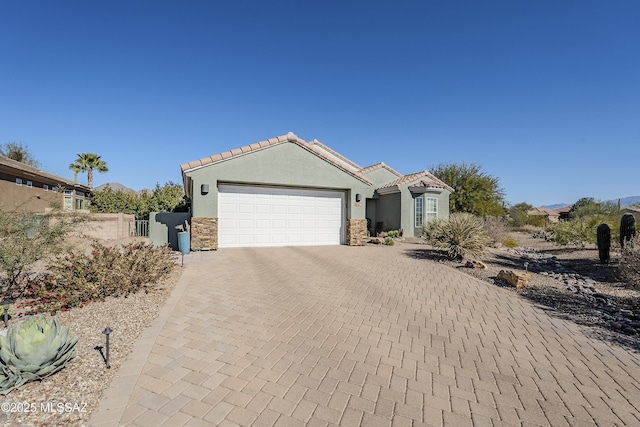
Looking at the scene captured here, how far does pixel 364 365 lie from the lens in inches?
130

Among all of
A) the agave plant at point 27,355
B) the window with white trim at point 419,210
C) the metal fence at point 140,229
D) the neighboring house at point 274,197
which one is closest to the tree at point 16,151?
the metal fence at point 140,229

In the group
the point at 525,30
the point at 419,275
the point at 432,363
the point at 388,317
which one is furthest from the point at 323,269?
the point at 525,30

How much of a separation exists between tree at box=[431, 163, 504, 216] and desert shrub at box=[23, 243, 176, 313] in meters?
24.5

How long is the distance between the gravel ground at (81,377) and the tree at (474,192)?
25384mm

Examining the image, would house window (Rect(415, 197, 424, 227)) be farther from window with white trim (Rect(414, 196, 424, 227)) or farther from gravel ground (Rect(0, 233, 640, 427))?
gravel ground (Rect(0, 233, 640, 427))

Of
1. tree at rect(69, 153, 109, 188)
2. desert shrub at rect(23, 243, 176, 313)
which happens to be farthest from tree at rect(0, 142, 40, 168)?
desert shrub at rect(23, 243, 176, 313)

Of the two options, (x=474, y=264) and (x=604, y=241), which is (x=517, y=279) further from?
(x=604, y=241)

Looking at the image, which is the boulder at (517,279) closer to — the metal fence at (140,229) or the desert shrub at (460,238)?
the desert shrub at (460,238)

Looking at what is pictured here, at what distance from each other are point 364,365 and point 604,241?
1213 cm

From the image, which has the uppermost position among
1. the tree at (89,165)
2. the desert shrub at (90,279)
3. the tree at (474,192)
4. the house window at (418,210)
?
the tree at (89,165)

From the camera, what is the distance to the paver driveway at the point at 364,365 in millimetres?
2518

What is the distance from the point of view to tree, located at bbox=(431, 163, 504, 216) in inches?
956

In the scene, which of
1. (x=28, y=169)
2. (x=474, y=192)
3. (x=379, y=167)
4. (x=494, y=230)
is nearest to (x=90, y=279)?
(x=494, y=230)

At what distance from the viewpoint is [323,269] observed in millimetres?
8508
